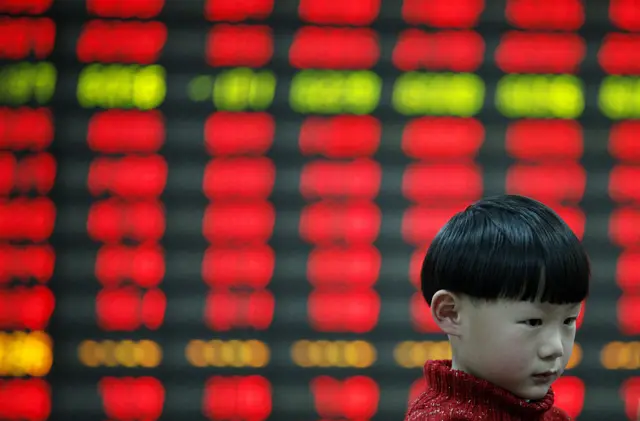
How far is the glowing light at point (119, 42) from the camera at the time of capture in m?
1.75

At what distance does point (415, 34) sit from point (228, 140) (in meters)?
0.47

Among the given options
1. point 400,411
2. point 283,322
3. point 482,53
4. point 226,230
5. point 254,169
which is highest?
point 482,53

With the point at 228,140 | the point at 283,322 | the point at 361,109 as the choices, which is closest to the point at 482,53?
the point at 361,109

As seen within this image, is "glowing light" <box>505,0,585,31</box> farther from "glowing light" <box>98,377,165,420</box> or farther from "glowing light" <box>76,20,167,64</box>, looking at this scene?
"glowing light" <box>98,377,165,420</box>

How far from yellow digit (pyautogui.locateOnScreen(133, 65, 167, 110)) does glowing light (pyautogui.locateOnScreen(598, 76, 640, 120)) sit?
976 mm

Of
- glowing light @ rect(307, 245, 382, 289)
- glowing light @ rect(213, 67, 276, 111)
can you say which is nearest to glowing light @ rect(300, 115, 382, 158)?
glowing light @ rect(213, 67, 276, 111)

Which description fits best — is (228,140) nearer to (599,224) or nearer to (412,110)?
(412,110)

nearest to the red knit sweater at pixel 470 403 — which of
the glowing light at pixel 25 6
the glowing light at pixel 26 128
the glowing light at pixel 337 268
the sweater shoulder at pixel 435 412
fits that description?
the sweater shoulder at pixel 435 412

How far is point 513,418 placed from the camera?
665 millimetres

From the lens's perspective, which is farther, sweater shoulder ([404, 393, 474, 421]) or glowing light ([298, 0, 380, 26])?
glowing light ([298, 0, 380, 26])

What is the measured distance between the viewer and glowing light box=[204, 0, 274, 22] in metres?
1.77

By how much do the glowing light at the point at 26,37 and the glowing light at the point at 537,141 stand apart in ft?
3.34

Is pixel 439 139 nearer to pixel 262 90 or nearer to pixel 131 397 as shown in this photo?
pixel 262 90

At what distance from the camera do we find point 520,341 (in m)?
0.64
